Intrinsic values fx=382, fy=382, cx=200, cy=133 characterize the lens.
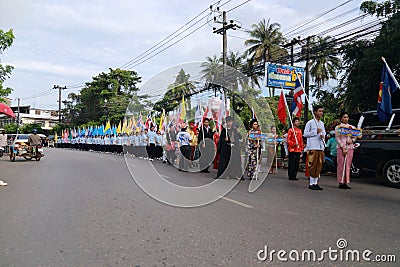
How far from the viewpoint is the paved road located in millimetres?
3830

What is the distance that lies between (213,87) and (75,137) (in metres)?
40.7

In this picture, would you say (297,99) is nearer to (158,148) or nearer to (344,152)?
(344,152)

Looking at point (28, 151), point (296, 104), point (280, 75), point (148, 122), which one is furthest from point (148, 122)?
point (296, 104)

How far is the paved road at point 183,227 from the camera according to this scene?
3830mm

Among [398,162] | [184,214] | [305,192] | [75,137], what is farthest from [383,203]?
[75,137]

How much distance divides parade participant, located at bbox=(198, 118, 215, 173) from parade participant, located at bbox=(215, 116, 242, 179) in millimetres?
1941

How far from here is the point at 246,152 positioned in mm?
A: 10641

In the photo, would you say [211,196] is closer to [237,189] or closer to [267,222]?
[237,189]

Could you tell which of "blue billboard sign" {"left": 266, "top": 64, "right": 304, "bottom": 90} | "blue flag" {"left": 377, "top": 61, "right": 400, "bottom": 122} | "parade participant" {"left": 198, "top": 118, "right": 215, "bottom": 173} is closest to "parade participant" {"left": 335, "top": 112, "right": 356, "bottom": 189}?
"blue flag" {"left": 377, "top": 61, "right": 400, "bottom": 122}

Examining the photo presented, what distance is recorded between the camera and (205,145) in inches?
500

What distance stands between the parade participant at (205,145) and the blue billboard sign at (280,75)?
8.78m

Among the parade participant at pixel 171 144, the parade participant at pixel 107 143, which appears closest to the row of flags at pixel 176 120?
the parade participant at pixel 171 144

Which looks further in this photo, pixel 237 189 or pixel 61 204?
pixel 237 189

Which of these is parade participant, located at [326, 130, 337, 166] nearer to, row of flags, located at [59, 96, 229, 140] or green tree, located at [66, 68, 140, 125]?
row of flags, located at [59, 96, 229, 140]
